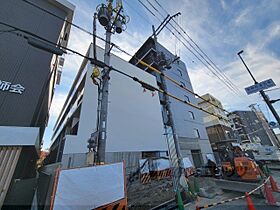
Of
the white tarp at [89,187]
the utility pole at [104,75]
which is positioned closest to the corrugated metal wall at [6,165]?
the utility pole at [104,75]

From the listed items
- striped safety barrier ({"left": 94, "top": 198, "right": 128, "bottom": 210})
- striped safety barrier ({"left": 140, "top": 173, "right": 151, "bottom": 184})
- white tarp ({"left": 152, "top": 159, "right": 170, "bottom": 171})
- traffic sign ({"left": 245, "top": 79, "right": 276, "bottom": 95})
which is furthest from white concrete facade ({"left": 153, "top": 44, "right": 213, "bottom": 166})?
striped safety barrier ({"left": 94, "top": 198, "right": 128, "bottom": 210})

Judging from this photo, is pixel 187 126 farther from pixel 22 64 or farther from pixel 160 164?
pixel 22 64

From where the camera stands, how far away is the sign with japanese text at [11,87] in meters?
6.60

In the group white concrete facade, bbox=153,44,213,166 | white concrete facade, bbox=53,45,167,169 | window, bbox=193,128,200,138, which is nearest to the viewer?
white concrete facade, bbox=53,45,167,169

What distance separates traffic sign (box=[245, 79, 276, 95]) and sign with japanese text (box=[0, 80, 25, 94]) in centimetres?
1338

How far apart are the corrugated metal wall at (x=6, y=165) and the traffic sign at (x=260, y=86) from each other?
43.3 feet

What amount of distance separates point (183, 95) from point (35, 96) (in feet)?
62.6

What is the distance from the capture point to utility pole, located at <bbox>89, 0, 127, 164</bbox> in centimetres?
437

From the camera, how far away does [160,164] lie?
38.9ft

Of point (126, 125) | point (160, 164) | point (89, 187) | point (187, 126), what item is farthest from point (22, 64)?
point (187, 126)

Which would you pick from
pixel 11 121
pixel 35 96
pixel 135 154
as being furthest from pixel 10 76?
pixel 135 154

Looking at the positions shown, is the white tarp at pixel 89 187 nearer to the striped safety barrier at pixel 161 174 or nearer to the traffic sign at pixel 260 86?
the striped safety barrier at pixel 161 174

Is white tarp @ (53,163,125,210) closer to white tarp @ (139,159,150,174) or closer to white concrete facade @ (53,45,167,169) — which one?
white concrete facade @ (53,45,167,169)

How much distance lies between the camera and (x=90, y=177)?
3.27 meters
